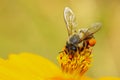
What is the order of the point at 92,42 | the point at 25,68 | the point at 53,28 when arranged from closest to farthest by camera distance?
the point at 92,42, the point at 25,68, the point at 53,28

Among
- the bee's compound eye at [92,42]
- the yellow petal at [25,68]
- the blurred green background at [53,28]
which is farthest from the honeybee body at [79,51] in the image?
the blurred green background at [53,28]

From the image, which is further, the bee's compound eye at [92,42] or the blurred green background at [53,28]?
the blurred green background at [53,28]

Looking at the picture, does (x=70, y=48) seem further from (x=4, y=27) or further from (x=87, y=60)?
(x=4, y=27)

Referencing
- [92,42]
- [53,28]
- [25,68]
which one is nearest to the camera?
[92,42]

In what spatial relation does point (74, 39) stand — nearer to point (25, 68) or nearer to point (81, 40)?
point (81, 40)

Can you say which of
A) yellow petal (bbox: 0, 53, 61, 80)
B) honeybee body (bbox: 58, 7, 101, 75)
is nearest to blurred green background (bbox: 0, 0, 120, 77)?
yellow petal (bbox: 0, 53, 61, 80)

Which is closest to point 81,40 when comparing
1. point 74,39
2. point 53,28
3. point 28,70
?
point 74,39

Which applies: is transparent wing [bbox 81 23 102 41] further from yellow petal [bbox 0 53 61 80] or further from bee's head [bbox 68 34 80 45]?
yellow petal [bbox 0 53 61 80]

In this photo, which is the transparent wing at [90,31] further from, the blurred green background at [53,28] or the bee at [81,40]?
the blurred green background at [53,28]
